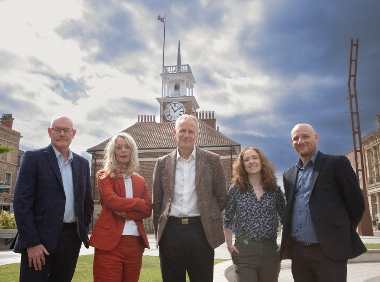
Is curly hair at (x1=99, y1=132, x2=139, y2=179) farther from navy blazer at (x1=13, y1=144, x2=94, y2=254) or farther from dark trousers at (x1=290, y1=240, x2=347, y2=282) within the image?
dark trousers at (x1=290, y1=240, x2=347, y2=282)

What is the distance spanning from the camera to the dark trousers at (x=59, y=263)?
11.6 ft

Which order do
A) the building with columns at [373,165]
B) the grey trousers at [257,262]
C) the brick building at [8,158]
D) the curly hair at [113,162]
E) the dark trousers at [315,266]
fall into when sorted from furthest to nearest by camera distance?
the building with columns at [373,165]
the brick building at [8,158]
the curly hair at [113,162]
the grey trousers at [257,262]
the dark trousers at [315,266]

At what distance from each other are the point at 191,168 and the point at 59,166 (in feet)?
4.90

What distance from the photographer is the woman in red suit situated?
379cm

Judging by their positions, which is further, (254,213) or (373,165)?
(373,165)

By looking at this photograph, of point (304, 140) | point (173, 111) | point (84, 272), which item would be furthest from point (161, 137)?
point (304, 140)

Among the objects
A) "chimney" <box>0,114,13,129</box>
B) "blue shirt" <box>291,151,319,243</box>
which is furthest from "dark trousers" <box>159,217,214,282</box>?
"chimney" <box>0,114,13,129</box>

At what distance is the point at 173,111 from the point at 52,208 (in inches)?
1400

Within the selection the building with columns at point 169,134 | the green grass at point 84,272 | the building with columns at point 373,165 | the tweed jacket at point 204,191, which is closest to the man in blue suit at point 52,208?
the tweed jacket at point 204,191

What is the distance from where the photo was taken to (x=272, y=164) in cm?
441

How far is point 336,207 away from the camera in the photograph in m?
3.76

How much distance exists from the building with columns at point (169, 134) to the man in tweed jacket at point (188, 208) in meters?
22.9

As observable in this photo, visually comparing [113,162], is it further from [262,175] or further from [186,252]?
[262,175]

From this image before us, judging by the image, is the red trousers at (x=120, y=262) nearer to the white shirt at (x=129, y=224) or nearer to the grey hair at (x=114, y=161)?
the white shirt at (x=129, y=224)
